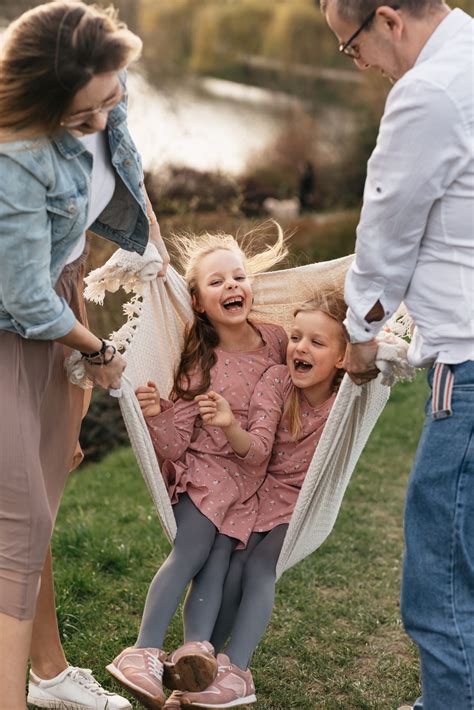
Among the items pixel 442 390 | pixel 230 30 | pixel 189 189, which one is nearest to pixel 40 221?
pixel 442 390

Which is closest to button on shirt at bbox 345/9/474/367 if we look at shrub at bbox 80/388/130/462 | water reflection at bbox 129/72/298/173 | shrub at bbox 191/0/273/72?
shrub at bbox 80/388/130/462

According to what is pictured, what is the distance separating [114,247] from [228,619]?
14.5 ft

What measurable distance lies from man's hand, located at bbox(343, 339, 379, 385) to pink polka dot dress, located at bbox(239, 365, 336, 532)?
39 centimetres

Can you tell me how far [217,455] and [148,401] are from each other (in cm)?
27

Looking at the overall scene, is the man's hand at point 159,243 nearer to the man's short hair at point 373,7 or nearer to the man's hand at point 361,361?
the man's hand at point 361,361

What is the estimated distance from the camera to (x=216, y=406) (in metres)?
2.75

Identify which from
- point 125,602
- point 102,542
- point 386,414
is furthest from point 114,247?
point 125,602

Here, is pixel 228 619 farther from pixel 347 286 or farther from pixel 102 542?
pixel 102 542

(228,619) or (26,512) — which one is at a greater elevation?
(26,512)

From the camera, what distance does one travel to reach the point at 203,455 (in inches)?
114

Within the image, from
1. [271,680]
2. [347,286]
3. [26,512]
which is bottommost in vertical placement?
[271,680]

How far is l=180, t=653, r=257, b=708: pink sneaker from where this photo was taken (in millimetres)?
2502

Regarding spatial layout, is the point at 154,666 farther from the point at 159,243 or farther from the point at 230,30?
the point at 230,30

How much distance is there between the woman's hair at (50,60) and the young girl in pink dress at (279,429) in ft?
3.15
